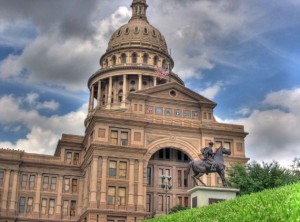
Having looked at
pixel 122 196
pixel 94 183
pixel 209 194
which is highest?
pixel 94 183

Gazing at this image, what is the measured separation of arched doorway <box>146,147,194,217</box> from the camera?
217 ft

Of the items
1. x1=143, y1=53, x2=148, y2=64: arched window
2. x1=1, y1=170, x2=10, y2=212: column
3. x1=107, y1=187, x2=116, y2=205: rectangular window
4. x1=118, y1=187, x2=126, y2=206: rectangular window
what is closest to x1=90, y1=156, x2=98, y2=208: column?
x1=107, y1=187, x2=116, y2=205: rectangular window

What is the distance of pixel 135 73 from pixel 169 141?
1193 inches

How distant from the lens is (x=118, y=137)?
64.1 meters

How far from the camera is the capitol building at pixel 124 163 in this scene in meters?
61.9

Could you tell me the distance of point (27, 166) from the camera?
234 ft

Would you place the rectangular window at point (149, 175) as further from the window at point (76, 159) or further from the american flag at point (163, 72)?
the american flag at point (163, 72)

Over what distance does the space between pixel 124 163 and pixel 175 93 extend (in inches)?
556

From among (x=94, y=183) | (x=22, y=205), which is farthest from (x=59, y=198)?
(x=94, y=183)

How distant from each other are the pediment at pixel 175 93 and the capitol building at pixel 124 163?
0.49 feet

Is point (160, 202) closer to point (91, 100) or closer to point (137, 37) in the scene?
point (91, 100)

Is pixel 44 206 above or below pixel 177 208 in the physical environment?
above

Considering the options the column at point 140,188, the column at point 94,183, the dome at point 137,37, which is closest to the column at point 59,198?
the column at point 94,183

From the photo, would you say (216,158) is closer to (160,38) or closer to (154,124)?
(154,124)
